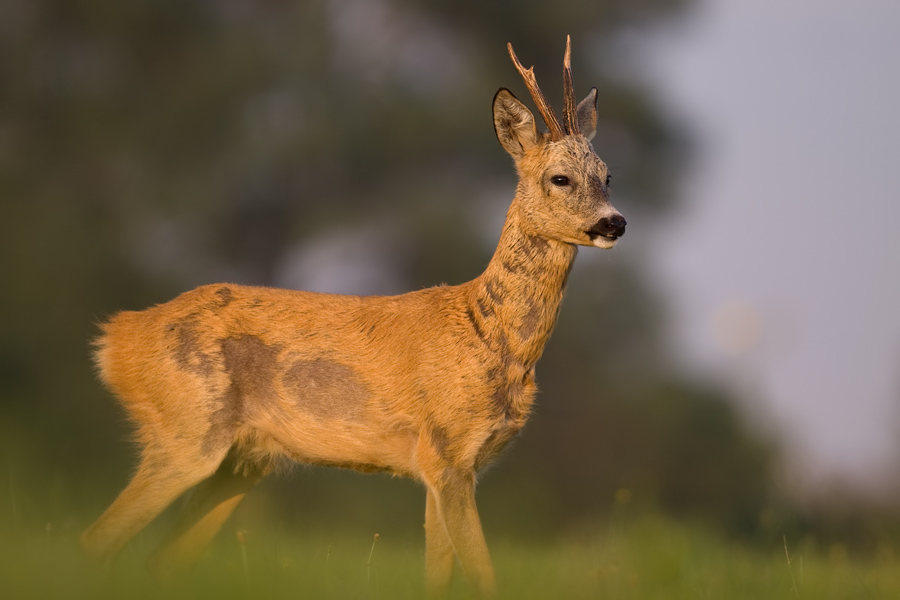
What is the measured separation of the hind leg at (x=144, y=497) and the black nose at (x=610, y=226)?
2.40 metres

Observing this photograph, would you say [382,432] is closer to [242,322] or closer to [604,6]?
[242,322]

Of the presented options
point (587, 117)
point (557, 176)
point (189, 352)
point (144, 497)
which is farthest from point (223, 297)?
point (587, 117)

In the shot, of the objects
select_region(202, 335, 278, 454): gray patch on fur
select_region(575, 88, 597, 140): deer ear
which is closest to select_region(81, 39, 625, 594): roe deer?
select_region(202, 335, 278, 454): gray patch on fur

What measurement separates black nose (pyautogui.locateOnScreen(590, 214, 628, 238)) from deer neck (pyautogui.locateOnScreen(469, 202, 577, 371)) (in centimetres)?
27

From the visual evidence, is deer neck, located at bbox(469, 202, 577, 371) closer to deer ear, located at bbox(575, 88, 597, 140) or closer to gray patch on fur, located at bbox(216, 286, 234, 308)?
deer ear, located at bbox(575, 88, 597, 140)

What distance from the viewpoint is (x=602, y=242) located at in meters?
6.21

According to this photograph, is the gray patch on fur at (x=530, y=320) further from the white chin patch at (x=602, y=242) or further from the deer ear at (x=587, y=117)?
the deer ear at (x=587, y=117)

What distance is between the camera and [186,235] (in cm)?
1788

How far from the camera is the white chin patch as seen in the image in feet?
20.4

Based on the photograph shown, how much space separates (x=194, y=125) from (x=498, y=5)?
19.7 feet

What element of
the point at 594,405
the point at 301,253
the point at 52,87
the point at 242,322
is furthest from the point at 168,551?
the point at 594,405

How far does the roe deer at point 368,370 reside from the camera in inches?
240

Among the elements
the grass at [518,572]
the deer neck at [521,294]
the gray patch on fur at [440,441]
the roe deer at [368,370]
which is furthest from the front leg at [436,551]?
the deer neck at [521,294]

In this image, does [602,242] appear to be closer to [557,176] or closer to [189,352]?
[557,176]
